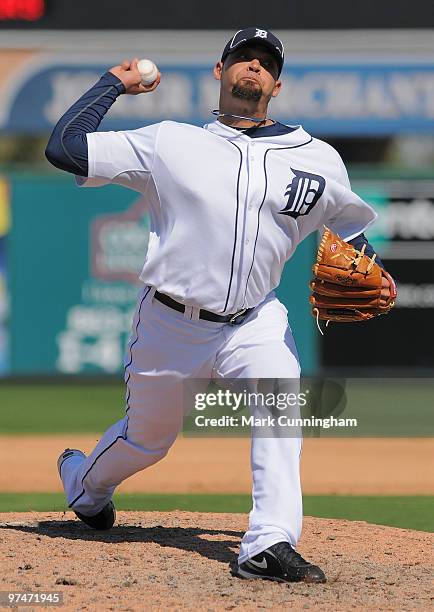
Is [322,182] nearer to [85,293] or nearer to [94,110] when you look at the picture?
[94,110]

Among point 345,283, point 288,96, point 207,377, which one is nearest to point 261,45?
point 345,283

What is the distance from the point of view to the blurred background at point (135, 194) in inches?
450

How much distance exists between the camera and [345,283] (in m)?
3.92

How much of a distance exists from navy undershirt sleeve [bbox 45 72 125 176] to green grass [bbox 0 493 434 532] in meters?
2.14

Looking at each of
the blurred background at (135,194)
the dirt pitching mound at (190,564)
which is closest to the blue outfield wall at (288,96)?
the blurred background at (135,194)

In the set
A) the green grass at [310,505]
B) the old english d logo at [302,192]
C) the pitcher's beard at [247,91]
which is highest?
the pitcher's beard at [247,91]

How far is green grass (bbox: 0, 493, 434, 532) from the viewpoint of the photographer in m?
5.54

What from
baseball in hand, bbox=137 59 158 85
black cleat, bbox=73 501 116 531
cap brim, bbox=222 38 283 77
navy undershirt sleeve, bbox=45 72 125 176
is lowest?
black cleat, bbox=73 501 116 531

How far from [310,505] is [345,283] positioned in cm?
224

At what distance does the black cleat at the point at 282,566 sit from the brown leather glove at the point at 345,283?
81 centimetres

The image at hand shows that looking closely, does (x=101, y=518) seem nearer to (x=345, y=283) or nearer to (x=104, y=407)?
(x=345, y=283)

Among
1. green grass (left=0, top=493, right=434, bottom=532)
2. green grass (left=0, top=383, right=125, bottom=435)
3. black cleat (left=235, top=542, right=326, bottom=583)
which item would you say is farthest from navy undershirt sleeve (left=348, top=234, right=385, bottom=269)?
green grass (left=0, top=383, right=125, bottom=435)

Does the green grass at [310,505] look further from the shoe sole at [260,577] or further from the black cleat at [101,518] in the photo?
the shoe sole at [260,577]
